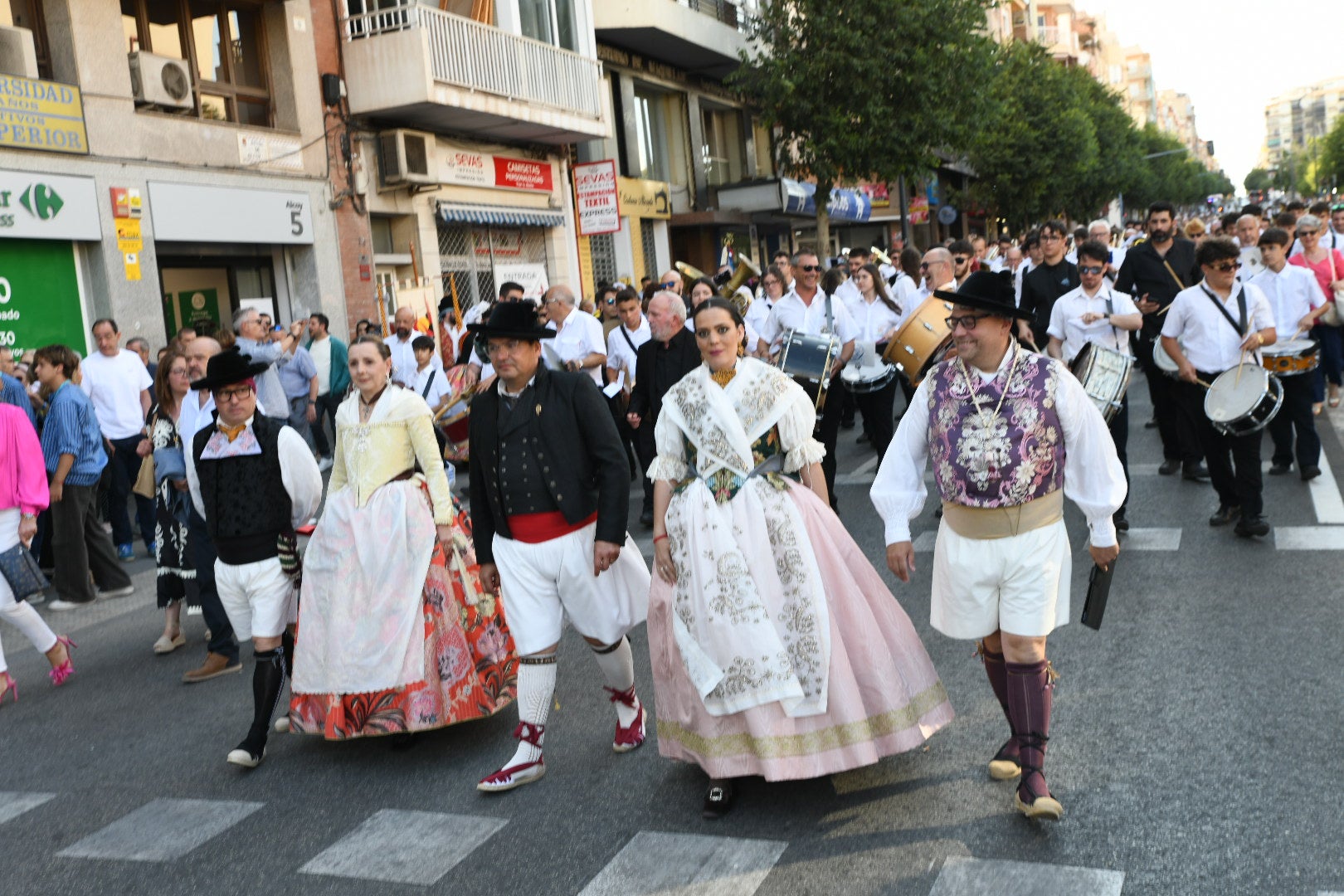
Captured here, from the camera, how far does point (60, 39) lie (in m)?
15.0

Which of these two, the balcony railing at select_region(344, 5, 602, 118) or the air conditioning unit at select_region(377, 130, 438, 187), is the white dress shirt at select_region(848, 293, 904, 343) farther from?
the air conditioning unit at select_region(377, 130, 438, 187)

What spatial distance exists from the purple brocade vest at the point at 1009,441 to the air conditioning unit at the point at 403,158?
1676cm

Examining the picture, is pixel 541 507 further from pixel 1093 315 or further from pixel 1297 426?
pixel 1297 426

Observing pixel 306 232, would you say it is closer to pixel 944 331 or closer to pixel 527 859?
pixel 944 331

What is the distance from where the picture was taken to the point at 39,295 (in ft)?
48.1

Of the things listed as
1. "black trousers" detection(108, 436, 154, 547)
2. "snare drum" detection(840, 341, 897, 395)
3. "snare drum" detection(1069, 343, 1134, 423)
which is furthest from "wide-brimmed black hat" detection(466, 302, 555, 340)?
"black trousers" detection(108, 436, 154, 547)

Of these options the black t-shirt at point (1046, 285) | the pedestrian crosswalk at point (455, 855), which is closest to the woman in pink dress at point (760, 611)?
the pedestrian crosswalk at point (455, 855)

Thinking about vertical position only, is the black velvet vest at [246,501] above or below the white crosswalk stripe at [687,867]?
above

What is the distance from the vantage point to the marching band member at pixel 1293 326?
29.5 ft

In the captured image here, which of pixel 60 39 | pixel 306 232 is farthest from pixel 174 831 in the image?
pixel 306 232

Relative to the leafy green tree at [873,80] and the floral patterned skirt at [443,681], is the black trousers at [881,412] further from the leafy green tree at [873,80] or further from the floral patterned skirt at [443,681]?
the leafy green tree at [873,80]

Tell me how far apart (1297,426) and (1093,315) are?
192 centimetres

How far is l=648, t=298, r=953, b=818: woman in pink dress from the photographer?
14.5 feet

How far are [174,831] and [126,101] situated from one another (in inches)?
512
